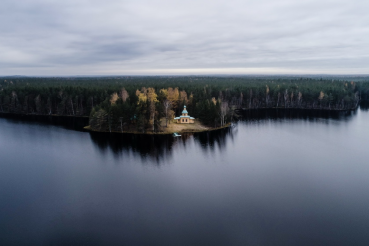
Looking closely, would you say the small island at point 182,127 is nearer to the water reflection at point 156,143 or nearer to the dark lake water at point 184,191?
the water reflection at point 156,143

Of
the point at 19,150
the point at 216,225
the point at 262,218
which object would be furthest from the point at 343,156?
the point at 19,150

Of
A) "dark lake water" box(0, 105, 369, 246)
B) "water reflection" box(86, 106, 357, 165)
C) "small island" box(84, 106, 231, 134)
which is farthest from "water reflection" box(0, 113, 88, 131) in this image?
"dark lake water" box(0, 105, 369, 246)

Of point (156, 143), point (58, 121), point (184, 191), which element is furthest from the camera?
point (58, 121)

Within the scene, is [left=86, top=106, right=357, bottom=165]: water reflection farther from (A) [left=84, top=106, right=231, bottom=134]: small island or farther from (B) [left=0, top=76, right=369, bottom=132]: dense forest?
(B) [left=0, top=76, right=369, bottom=132]: dense forest

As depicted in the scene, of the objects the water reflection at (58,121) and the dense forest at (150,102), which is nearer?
the dense forest at (150,102)

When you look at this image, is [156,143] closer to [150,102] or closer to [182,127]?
[182,127]

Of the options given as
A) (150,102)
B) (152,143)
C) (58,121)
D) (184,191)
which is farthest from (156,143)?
(58,121)

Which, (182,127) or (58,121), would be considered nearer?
(182,127)

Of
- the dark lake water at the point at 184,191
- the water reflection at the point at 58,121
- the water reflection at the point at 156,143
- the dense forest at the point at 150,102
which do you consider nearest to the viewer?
the dark lake water at the point at 184,191

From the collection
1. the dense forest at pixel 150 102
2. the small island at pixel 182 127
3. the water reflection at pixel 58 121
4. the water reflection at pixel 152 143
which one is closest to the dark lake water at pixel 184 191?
the water reflection at pixel 152 143
